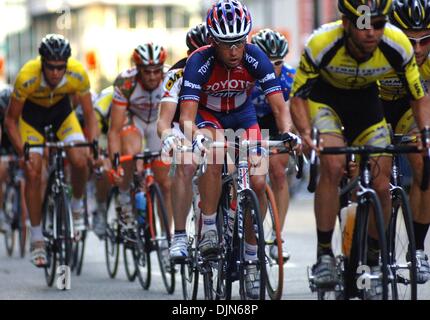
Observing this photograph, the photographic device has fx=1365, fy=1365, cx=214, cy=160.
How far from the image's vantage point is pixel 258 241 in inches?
333

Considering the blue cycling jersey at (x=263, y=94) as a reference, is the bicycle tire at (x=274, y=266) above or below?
below

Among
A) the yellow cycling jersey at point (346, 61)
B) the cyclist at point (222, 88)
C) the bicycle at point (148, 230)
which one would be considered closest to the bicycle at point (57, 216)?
the bicycle at point (148, 230)

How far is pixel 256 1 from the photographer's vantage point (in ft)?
197

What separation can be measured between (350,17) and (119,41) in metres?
114

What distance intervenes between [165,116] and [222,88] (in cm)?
52

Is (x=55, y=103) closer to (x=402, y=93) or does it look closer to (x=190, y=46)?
(x=190, y=46)

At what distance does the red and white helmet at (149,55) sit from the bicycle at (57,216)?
0.87m

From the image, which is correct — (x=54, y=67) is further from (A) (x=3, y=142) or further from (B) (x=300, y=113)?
(A) (x=3, y=142)

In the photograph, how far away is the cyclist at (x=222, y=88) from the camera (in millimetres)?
9109

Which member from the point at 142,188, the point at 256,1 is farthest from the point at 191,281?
the point at 256,1

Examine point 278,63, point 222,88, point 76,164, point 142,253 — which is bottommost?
point 142,253

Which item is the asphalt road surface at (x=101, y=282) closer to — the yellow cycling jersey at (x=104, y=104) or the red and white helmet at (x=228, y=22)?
the yellow cycling jersey at (x=104, y=104)

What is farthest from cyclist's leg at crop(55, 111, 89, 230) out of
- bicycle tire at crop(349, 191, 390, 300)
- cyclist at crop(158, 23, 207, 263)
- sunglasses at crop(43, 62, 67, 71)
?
bicycle tire at crop(349, 191, 390, 300)

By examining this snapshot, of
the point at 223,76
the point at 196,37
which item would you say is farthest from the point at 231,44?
the point at 196,37
